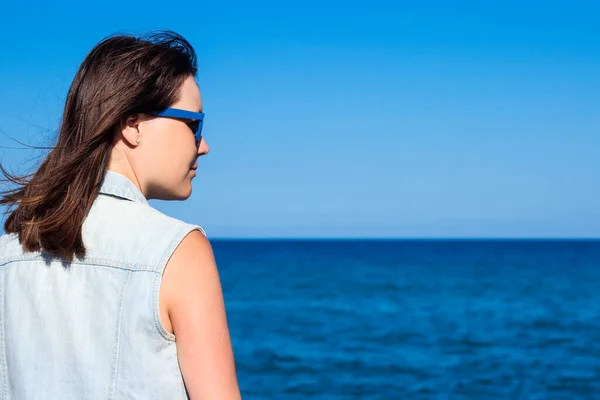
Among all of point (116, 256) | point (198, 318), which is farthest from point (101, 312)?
point (198, 318)

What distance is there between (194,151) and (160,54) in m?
0.24

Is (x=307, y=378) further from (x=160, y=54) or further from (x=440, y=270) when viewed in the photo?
(x=440, y=270)

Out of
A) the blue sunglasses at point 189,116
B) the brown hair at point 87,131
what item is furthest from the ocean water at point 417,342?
the brown hair at point 87,131

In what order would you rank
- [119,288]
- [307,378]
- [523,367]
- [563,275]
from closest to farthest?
[119,288] < [307,378] < [523,367] < [563,275]

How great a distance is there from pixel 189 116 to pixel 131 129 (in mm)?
138

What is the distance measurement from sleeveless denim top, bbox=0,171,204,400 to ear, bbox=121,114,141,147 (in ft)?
0.28

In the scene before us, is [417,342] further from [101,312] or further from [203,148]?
[101,312]

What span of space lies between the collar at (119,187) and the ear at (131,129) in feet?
0.27

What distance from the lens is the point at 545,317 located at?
21.8m

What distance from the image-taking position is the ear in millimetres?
1599

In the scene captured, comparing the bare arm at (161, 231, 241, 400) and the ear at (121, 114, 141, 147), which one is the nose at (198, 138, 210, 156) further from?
the bare arm at (161, 231, 241, 400)

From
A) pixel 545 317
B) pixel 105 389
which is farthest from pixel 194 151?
pixel 545 317

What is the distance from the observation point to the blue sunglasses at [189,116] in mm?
1630

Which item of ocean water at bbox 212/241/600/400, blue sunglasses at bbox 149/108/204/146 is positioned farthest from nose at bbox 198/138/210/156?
ocean water at bbox 212/241/600/400
